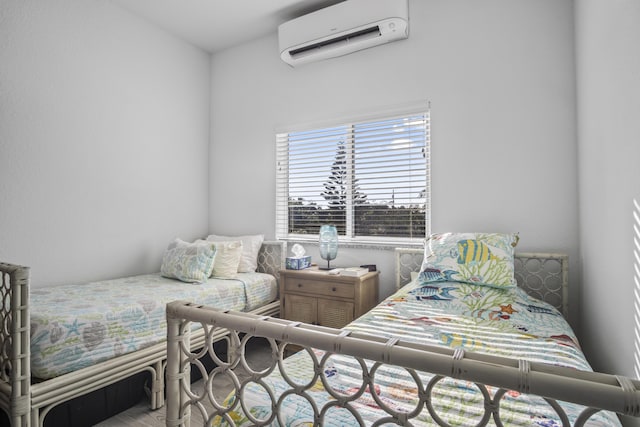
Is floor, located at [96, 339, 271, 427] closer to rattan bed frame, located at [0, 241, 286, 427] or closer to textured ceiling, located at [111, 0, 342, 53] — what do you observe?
rattan bed frame, located at [0, 241, 286, 427]

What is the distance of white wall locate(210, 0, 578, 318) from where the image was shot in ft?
7.56

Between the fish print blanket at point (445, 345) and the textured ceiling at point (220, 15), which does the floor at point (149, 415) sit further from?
the textured ceiling at point (220, 15)

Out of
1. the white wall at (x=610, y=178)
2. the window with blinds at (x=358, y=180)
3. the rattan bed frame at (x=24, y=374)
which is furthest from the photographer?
the window with blinds at (x=358, y=180)

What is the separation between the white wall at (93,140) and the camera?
2379 mm

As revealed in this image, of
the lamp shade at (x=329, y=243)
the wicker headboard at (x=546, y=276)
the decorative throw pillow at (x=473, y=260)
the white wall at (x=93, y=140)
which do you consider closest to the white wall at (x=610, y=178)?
the wicker headboard at (x=546, y=276)

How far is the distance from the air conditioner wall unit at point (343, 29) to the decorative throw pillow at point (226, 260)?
→ 1766 mm

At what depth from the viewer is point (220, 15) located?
312cm

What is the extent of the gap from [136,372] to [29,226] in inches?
52.7

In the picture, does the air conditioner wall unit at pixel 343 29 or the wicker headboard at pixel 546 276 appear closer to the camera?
→ the wicker headboard at pixel 546 276

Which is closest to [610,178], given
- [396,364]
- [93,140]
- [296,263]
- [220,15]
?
[396,364]

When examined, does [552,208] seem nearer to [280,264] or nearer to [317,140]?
[317,140]

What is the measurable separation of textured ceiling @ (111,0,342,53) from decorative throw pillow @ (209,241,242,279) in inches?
80.4

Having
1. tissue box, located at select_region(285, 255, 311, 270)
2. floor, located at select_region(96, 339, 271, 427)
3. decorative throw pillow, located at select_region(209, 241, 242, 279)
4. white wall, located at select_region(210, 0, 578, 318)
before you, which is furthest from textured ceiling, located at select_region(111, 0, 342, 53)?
floor, located at select_region(96, 339, 271, 427)

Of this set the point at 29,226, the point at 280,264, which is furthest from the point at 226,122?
the point at 29,226
